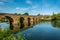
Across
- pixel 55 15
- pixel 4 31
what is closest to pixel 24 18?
pixel 55 15

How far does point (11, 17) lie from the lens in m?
51.9

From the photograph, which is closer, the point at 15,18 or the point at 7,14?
the point at 7,14

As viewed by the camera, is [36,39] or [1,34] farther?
[36,39]

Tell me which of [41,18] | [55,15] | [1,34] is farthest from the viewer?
[41,18]

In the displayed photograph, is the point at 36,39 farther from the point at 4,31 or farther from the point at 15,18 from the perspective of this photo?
the point at 15,18

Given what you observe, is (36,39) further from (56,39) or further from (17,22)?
(17,22)

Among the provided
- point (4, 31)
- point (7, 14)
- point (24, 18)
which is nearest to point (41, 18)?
Result: point (24, 18)

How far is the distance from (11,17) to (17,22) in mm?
4924

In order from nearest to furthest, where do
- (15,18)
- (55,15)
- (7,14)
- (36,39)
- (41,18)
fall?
1. (36,39)
2. (7,14)
3. (15,18)
4. (55,15)
5. (41,18)

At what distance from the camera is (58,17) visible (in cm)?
9681

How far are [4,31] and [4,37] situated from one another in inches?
23.3

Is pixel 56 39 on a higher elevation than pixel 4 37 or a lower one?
lower

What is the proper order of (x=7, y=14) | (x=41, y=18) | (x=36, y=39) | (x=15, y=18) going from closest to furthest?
1. (x=36, y=39)
2. (x=7, y=14)
3. (x=15, y=18)
4. (x=41, y=18)

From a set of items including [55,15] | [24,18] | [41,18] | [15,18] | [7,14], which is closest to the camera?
[7,14]
